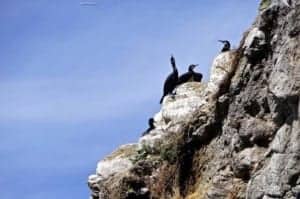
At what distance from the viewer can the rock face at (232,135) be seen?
18.8 meters

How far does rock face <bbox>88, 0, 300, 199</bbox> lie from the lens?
18797mm

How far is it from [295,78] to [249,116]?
2619mm

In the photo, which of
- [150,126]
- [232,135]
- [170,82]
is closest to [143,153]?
[150,126]

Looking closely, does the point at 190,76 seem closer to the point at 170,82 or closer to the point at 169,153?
the point at 170,82

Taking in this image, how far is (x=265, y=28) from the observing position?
68.7 ft

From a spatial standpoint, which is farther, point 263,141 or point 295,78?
point 263,141

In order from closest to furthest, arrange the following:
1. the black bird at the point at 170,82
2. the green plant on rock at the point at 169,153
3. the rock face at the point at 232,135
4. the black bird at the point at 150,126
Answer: the rock face at the point at 232,135 < the green plant on rock at the point at 169,153 < the black bird at the point at 150,126 < the black bird at the point at 170,82

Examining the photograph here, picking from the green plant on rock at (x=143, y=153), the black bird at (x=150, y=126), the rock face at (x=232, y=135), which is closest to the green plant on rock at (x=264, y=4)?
the rock face at (x=232, y=135)

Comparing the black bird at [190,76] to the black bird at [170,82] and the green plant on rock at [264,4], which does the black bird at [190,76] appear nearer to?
the black bird at [170,82]

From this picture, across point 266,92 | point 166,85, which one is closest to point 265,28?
point 266,92

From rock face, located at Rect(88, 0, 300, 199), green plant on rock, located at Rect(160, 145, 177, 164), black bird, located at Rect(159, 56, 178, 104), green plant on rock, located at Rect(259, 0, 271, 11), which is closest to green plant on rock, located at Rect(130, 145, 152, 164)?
rock face, located at Rect(88, 0, 300, 199)

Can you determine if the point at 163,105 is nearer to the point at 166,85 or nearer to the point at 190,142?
the point at 166,85

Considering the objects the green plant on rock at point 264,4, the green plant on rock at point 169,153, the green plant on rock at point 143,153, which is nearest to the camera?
the green plant on rock at point 264,4

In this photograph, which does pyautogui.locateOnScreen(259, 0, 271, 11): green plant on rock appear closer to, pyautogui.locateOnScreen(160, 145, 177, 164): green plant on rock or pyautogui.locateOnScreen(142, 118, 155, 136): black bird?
pyautogui.locateOnScreen(160, 145, 177, 164): green plant on rock
